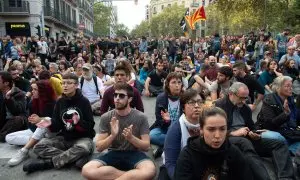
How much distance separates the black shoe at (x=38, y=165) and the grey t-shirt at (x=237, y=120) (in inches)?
111

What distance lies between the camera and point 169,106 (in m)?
5.34

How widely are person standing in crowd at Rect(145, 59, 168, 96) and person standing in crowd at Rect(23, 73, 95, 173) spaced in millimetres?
5309

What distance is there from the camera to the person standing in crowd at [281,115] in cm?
475

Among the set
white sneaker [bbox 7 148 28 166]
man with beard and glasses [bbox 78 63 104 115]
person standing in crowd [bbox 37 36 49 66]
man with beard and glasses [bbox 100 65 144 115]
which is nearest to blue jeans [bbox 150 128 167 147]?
man with beard and glasses [bbox 100 65 144 115]

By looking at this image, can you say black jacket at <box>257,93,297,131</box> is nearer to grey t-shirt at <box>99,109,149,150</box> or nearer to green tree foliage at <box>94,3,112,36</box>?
grey t-shirt at <box>99,109,149,150</box>

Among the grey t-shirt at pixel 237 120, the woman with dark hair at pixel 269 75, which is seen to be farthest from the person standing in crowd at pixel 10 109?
the woman with dark hair at pixel 269 75

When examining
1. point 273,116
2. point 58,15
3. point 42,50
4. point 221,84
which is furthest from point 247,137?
point 58,15

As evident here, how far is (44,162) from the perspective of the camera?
4.82 meters

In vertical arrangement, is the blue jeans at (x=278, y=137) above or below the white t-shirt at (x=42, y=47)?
below

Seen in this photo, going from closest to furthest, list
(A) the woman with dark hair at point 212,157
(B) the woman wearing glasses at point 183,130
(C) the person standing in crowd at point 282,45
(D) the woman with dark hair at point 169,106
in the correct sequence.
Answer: (A) the woman with dark hair at point 212,157 → (B) the woman wearing glasses at point 183,130 → (D) the woman with dark hair at point 169,106 → (C) the person standing in crowd at point 282,45

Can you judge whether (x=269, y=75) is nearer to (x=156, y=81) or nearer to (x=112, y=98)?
(x=156, y=81)

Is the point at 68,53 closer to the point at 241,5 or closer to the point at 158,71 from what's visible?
the point at 158,71

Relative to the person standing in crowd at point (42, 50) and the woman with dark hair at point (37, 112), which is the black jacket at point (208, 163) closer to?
the woman with dark hair at point (37, 112)

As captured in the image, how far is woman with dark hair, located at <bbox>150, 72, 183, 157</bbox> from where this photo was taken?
5215 mm
